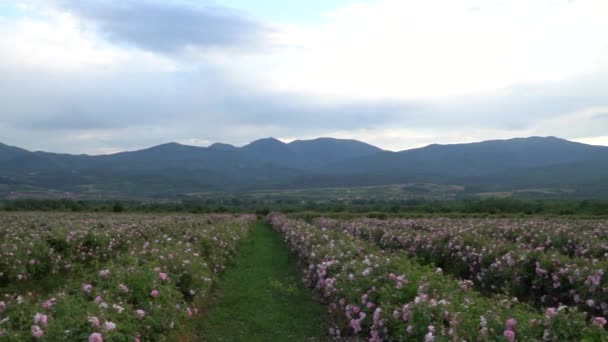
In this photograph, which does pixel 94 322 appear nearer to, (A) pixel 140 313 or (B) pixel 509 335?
(A) pixel 140 313

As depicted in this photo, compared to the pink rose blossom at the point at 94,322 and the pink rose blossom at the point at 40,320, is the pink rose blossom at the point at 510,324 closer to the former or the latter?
the pink rose blossom at the point at 94,322

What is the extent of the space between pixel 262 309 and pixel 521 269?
19.0ft

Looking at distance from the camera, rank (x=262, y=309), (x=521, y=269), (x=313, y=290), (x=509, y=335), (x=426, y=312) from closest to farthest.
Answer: (x=509, y=335), (x=426, y=312), (x=521, y=269), (x=262, y=309), (x=313, y=290)

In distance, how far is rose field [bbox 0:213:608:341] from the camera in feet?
19.3

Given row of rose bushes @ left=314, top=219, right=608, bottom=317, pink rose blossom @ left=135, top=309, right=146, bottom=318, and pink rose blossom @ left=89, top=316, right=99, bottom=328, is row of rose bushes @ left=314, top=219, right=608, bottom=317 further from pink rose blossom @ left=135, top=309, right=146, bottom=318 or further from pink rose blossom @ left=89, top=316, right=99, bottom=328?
pink rose blossom @ left=89, top=316, right=99, bottom=328

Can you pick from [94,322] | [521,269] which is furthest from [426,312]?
[521,269]

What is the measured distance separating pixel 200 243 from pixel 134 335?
10067mm

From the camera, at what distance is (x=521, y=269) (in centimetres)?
1177

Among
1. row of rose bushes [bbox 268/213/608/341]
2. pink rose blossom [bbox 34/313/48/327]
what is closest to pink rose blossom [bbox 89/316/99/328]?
pink rose blossom [bbox 34/313/48/327]

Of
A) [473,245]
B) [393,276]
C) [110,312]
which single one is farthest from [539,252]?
[110,312]

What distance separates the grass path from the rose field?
0.04 m

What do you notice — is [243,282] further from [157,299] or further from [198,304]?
[157,299]

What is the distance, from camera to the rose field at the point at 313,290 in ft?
19.3

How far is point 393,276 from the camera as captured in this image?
316 inches
